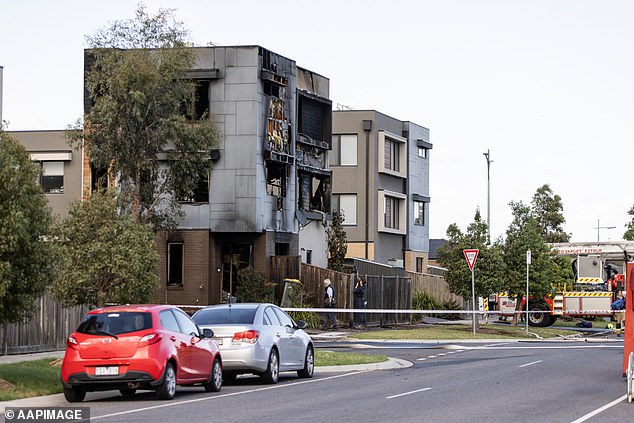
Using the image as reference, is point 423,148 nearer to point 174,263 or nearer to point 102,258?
point 174,263

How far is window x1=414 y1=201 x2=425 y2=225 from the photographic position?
231 feet

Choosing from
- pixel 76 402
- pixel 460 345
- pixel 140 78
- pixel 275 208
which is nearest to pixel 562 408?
pixel 76 402

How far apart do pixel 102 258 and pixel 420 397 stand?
8.23 meters

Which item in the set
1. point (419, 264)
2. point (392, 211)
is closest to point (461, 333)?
point (392, 211)

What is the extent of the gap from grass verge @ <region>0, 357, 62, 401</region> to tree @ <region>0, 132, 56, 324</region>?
41.8 inches

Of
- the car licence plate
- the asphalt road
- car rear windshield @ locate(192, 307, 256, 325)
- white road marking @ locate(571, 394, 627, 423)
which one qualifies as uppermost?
car rear windshield @ locate(192, 307, 256, 325)

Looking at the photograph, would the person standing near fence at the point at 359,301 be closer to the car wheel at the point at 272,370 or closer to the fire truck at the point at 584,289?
the fire truck at the point at 584,289

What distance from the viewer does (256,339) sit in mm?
22469

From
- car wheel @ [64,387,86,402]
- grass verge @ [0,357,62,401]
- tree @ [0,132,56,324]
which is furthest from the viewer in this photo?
tree @ [0,132,56,324]

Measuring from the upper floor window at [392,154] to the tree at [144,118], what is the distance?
984 inches

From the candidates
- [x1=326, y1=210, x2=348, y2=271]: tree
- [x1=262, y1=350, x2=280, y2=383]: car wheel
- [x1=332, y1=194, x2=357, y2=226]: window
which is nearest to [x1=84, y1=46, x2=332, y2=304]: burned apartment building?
[x1=326, y1=210, x2=348, y2=271]: tree

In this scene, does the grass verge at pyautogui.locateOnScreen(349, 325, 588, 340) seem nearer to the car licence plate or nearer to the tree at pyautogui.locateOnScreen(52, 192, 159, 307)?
the tree at pyautogui.locateOnScreen(52, 192, 159, 307)

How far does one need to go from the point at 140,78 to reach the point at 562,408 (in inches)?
876

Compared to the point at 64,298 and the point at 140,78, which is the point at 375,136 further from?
the point at 64,298
